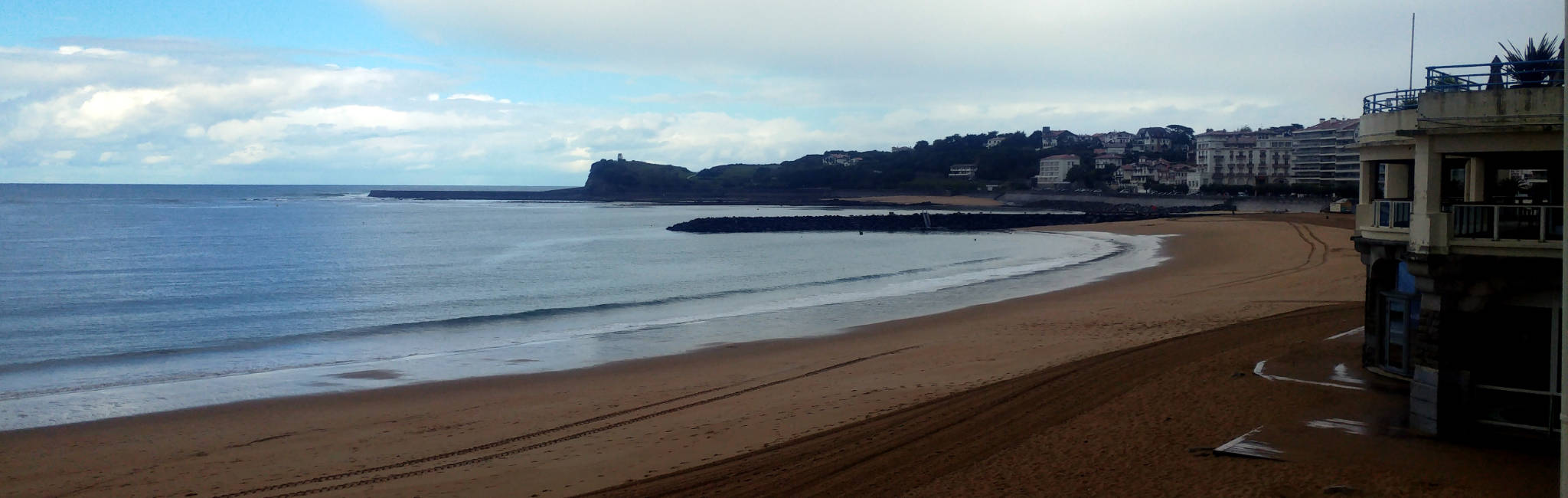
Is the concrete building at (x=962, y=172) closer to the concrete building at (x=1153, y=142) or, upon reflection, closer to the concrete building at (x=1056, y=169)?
the concrete building at (x=1056, y=169)

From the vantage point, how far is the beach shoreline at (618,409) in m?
10.1

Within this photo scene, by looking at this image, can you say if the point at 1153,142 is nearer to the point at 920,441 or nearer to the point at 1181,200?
the point at 1181,200

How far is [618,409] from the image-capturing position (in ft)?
42.0

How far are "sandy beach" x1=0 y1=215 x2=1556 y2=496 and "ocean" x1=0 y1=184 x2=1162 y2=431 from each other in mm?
2359

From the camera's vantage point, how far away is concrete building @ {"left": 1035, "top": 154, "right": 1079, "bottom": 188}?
143750 millimetres

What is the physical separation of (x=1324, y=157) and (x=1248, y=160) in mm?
13447

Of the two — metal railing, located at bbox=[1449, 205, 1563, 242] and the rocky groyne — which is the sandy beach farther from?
the rocky groyne

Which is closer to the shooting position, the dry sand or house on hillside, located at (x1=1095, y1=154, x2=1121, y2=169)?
the dry sand

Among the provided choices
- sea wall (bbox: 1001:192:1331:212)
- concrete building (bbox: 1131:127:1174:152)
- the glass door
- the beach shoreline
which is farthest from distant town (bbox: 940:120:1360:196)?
the glass door

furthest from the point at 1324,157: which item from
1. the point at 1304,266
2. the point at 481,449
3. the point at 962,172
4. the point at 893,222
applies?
the point at 481,449

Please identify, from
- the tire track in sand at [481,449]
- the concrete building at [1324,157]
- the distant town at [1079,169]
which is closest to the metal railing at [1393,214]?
the tire track in sand at [481,449]

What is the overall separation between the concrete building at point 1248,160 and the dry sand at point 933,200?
84.5 ft

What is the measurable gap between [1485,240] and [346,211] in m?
120

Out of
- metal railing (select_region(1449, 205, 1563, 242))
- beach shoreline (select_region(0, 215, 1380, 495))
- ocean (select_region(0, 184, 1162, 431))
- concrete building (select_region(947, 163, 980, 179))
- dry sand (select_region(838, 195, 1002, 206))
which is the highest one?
concrete building (select_region(947, 163, 980, 179))
